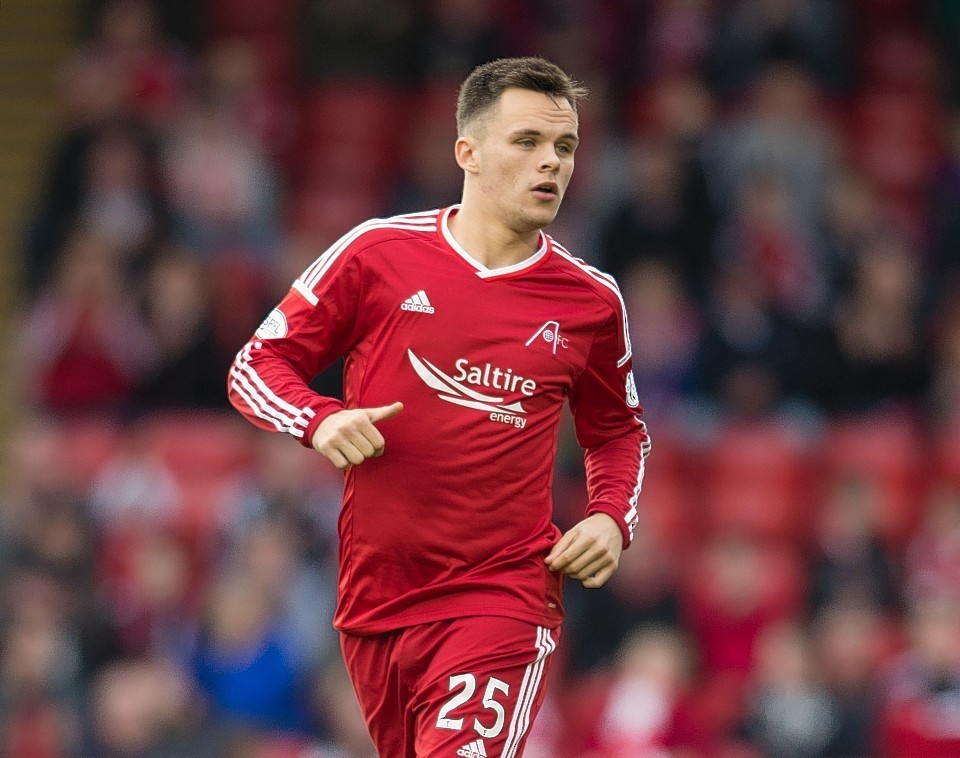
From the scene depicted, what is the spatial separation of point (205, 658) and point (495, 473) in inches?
205

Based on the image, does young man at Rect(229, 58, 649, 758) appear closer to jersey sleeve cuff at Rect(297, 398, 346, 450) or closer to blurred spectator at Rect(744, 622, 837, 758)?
jersey sleeve cuff at Rect(297, 398, 346, 450)

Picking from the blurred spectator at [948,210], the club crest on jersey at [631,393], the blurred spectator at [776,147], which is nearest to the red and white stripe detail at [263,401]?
the club crest on jersey at [631,393]

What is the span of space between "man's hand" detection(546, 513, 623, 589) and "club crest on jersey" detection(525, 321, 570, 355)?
19.7 inches

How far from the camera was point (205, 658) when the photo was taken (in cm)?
977

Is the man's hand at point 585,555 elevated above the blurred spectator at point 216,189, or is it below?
above

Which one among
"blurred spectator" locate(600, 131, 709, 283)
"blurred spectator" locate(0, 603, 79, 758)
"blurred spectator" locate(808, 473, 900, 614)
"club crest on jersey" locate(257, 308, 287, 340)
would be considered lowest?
"blurred spectator" locate(0, 603, 79, 758)

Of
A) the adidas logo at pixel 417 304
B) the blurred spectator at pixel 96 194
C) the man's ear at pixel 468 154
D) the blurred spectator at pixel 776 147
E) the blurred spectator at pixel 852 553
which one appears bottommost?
the blurred spectator at pixel 852 553

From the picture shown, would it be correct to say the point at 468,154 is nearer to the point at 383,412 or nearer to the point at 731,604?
the point at 383,412

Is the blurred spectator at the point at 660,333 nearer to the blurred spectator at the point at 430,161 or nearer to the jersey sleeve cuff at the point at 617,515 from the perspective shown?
the blurred spectator at the point at 430,161

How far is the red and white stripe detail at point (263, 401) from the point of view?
472 centimetres

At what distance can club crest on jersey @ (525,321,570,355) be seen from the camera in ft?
16.4

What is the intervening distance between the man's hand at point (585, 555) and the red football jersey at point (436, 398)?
100mm

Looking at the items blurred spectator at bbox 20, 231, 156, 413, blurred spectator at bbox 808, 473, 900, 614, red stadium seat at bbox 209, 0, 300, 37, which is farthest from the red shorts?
red stadium seat at bbox 209, 0, 300, 37

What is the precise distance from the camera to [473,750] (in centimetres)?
475
